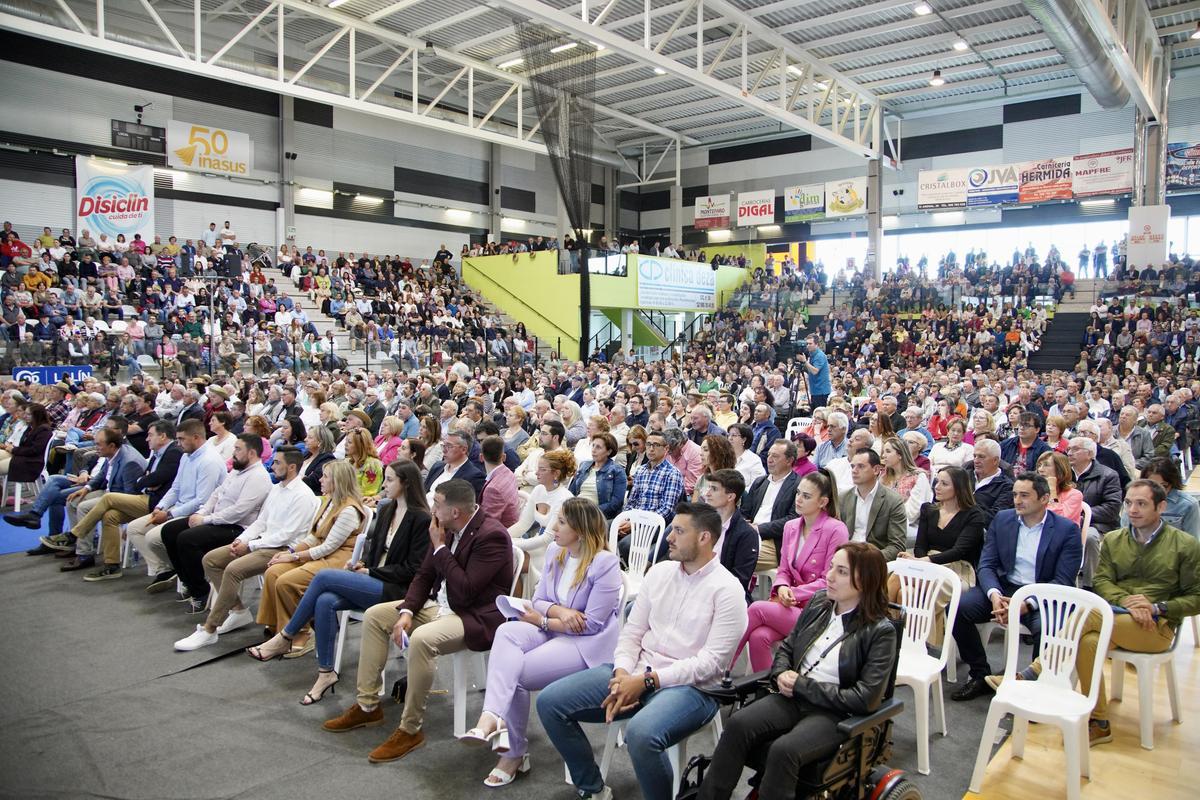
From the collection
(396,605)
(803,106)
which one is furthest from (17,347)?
(803,106)

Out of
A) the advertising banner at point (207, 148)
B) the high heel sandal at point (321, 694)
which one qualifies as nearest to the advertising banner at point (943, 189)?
the advertising banner at point (207, 148)

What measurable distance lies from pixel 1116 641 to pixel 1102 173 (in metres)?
18.2

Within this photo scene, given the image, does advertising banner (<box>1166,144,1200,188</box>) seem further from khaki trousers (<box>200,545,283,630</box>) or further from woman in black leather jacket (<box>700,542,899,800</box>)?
khaki trousers (<box>200,545,283,630</box>)

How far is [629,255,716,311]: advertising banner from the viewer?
822 inches

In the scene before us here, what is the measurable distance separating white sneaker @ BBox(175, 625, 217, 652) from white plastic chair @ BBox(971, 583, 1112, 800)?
4.04 m

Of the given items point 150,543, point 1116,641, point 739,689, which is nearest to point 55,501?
point 150,543

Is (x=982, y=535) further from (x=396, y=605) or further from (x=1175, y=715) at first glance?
(x=396, y=605)

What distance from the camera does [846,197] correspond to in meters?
21.1

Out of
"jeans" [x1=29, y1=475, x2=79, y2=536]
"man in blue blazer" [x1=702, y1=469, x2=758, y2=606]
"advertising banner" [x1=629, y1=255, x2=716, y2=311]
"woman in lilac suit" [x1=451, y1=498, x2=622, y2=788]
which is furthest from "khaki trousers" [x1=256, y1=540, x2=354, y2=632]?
"advertising banner" [x1=629, y1=255, x2=716, y2=311]

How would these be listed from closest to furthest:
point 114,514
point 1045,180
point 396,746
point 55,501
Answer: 1. point 396,746
2. point 114,514
3. point 55,501
4. point 1045,180

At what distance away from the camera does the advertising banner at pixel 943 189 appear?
19.2 metres

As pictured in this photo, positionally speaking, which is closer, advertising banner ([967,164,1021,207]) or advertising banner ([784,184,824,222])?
advertising banner ([967,164,1021,207])

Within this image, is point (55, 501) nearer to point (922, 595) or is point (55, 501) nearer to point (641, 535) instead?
point (641, 535)

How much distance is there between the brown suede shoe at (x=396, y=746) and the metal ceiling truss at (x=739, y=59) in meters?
9.47
